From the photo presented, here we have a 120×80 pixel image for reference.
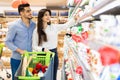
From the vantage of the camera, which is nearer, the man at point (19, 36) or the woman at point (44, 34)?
the man at point (19, 36)

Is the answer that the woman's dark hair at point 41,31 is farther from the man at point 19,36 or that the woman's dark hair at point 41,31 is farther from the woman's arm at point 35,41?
the man at point 19,36

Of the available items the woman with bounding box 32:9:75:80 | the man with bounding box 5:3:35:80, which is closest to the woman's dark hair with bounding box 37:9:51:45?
the woman with bounding box 32:9:75:80

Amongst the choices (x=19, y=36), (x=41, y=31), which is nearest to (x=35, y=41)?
(x=41, y=31)

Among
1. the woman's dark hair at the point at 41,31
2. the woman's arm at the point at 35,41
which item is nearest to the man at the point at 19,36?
the woman's arm at the point at 35,41

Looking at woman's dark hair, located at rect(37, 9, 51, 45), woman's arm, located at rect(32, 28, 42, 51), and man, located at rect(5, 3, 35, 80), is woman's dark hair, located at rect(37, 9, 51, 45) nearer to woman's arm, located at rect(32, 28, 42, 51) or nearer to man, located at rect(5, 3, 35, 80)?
woman's arm, located at rect(32, 28, 42, 51)

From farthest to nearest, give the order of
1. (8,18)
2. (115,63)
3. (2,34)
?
(8,18), (2,34), (115,63)

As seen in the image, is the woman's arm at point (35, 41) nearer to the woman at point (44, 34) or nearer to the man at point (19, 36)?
the woman at point (44, 34)

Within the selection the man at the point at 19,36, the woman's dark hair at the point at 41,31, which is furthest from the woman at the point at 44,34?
the man at the point at 19,36

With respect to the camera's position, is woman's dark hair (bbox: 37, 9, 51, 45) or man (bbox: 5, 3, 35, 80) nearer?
man (bbox: 5, 3, 35, 80)

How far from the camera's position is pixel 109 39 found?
990 millimetres

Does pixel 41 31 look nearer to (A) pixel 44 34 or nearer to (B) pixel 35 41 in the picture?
(A) pixel 44 34

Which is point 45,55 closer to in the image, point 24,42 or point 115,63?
point 24,42

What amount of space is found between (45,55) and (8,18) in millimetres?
8098

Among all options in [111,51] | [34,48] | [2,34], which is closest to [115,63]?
[111,51]
